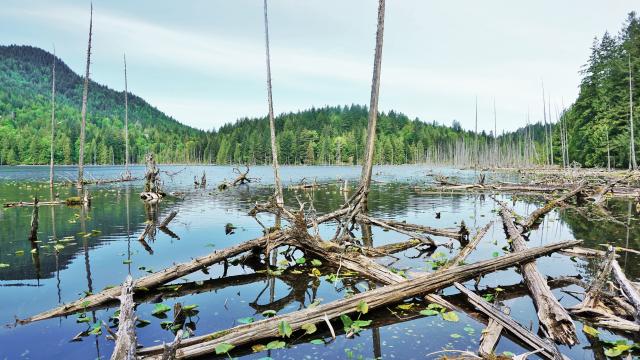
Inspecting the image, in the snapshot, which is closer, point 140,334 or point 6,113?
point 140,334

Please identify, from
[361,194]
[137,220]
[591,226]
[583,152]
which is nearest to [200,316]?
[361,194]

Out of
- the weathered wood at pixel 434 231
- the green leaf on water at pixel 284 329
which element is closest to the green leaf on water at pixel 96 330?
the green leaf on water at pixel 284 329

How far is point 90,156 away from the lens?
14875cm

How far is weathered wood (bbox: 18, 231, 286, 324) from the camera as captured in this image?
751 cm

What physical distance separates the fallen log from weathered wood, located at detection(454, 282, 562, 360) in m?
0.67

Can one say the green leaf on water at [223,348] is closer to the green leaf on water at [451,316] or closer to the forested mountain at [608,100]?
the green leaf on water at [451,316]

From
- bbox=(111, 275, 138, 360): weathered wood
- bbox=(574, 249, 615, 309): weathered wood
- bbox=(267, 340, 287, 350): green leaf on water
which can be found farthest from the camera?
bbox=(574, 249, 615, 309): weathered wood

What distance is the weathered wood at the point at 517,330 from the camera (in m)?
5.61

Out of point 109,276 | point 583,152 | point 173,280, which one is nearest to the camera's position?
point 173,280

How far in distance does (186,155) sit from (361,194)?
6969 inches

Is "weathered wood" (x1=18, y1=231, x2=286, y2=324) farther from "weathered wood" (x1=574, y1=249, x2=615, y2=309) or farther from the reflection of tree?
the reflection of tree

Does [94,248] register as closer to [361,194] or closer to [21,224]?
[21,224]

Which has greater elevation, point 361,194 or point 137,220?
point 361,194

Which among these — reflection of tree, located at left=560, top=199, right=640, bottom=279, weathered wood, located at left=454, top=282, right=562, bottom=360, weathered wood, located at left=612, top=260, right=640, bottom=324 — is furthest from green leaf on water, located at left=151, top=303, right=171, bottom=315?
reflection of tree, located at left=560, top=199, right=640, bottom=279
